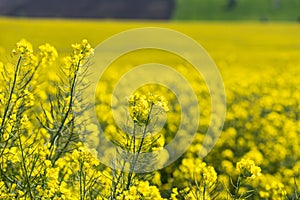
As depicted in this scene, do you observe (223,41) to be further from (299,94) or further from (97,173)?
(97,173)

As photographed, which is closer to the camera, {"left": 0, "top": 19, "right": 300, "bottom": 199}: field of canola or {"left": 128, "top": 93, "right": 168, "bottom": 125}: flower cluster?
{"left": 128, "top": 93, "right": 168, "bottom": 125}: flower cluster

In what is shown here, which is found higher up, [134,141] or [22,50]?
[22,50]

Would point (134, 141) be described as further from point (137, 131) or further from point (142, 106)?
point (142, 106)

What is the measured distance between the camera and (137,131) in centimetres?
321

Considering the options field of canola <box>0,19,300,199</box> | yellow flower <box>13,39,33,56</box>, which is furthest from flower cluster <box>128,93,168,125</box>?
yellow flower <box>13,39,33,56</box>

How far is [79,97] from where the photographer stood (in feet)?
11.7

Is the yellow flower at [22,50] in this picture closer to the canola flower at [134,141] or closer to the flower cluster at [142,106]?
the canola flower at [134,141]

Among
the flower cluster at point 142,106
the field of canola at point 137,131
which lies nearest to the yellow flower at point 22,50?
the field of canola at point 137,131

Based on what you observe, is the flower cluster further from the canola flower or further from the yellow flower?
the yellow flower

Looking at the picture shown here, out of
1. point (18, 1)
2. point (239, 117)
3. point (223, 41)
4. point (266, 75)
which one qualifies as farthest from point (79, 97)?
point (18, 1)

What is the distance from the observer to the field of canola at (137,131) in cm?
315

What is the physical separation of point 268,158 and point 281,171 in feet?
1.39

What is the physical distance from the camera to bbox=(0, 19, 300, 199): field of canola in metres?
3.15

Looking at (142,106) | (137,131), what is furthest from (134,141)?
(142,106)
